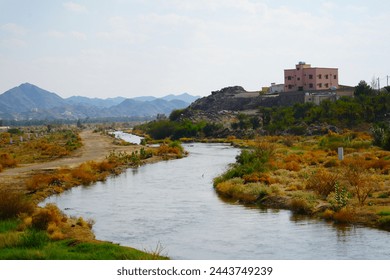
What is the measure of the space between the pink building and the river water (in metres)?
92.5

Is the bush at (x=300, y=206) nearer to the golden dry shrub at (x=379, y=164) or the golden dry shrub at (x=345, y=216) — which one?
the golden dry shrub at (x=345, y=216)

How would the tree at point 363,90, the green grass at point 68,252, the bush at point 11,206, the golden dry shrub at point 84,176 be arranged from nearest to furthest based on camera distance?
the green grass at point 68,252
the bush at point 11,206
the golden dry shrub at point 84,176
the tree at point 363,90

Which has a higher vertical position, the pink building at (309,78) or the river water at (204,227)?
the pink building at (309,78)

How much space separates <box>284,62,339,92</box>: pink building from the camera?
12950cm

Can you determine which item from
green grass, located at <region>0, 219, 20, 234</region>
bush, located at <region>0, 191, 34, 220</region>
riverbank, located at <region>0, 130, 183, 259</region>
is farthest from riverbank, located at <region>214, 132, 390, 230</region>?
green grass, located at <region>0, 219, 20, 234</region>

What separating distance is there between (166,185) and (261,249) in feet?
68.5

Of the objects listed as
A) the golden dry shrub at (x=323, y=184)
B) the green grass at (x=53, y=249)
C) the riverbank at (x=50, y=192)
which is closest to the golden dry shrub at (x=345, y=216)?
the golden dry shrub at (x=323, y=184)

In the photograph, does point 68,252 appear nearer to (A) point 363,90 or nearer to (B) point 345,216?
(B) point 345,216

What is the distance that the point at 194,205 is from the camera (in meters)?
32.8

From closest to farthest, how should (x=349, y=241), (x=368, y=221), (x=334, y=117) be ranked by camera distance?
(x=349, y=241) < (x=368, y=221) < (x=334, y=117)

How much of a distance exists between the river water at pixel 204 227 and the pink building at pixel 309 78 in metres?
92.5

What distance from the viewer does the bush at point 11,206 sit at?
25703 millimetres

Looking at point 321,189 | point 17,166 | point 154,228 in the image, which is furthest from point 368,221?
point 17,166
